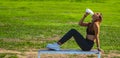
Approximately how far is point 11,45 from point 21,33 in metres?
3.08

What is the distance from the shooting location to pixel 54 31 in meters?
21.7

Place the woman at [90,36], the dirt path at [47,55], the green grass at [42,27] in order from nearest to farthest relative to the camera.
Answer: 1. the woman at [90,36]
2. the dirt path at [47,55]
3. the green grass at [42,27]

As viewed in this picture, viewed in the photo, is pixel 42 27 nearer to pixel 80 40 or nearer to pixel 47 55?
pixel 47 55

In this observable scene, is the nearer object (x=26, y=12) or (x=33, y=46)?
(x=33, y=46)

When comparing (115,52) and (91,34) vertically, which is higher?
(91,34)

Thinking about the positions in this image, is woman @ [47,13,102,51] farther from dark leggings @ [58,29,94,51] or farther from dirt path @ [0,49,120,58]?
dirt path @ [0,49,120,58]

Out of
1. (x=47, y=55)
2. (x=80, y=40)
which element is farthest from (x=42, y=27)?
(x=80, y=40)

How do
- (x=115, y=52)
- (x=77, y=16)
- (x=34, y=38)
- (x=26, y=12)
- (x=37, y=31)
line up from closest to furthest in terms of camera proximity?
(x=115, y=52) → (x=34, y=38) → (x=37, y=31) → (x=77, y=16) → (x=26, y=12)

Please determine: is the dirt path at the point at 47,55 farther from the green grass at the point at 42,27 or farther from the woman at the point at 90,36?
the woman at the point at 90,36

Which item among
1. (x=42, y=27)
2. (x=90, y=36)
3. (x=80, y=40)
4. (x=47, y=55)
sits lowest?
(x=42, y=27)

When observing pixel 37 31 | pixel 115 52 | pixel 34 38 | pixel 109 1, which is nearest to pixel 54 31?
pixel 37 31

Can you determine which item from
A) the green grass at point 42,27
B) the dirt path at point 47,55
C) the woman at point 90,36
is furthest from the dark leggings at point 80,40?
the green grass at point 42,27

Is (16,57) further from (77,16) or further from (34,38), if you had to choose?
(77,16)

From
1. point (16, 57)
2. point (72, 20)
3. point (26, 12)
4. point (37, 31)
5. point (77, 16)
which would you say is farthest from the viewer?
point (26, 12)
